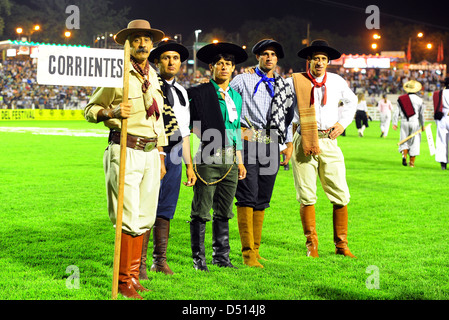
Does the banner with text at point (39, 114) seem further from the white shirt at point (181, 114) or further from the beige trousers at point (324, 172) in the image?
the white shirt at point (181, 114)

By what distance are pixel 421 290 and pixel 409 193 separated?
6.79 metres

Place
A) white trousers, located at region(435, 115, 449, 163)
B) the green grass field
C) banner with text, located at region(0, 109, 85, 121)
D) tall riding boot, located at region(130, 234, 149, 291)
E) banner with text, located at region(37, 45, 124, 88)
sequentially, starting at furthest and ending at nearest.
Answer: banner with text, located at region(0, 109, 85, 121)
white trousers, located at region(435, 115, 449, 163)
the green grass field
tall riding boot, located at region(130, 234, 149, 291)
banner with text, located at region(37, 45, 124, 88)

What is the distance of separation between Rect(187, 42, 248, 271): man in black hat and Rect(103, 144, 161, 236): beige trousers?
3.15 feet

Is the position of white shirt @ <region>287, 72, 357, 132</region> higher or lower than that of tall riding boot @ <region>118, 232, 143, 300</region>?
higher

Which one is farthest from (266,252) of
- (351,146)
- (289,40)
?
(289,40)

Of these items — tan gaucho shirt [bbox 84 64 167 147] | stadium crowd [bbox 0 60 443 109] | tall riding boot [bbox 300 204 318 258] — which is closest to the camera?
tan gaucho shirt [bbox 84 64 167 147]

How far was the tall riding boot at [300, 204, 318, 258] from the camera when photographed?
23.0ft

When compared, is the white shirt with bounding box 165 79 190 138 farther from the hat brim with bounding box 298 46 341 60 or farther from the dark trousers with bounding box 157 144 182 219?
the hat brim with bounding box 298 46 341 60

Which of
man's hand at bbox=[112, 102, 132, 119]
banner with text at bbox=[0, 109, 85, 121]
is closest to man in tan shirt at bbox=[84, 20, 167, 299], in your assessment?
man's hand at bbox=[112, 102, 132, 119]

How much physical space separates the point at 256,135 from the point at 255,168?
353mm

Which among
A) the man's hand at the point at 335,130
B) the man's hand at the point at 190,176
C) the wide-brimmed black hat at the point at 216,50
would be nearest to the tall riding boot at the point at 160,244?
the man's hand at the point at 190,176

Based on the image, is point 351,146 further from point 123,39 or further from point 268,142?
point 123,39

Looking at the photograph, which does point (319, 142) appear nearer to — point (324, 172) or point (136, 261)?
point (324, 172)

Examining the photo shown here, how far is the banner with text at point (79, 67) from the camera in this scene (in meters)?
4.70
